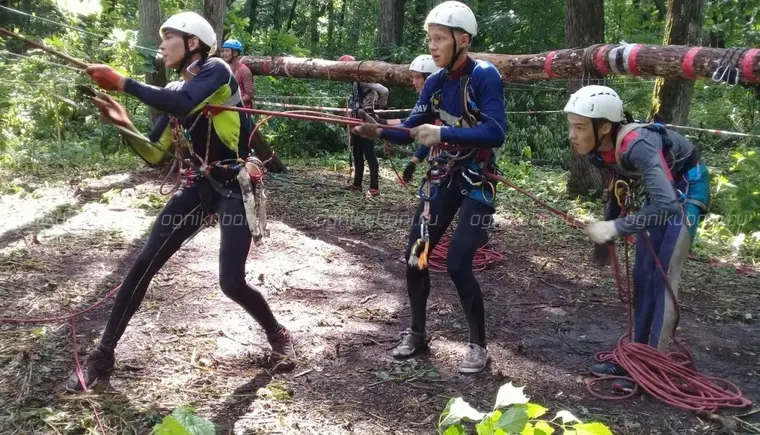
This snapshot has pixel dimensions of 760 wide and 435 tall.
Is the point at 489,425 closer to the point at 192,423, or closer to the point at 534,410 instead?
the point at 534,410

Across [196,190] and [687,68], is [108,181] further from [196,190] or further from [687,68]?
[687,68]

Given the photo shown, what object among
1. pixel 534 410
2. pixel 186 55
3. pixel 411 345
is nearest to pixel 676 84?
pixel 411 345

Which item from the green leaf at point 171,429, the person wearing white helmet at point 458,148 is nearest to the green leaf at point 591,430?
the green leaf at point 171,429

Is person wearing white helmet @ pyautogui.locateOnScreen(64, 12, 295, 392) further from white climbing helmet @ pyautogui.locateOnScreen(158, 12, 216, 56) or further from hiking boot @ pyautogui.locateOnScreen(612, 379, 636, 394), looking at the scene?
hiking boot @ pyautogui.locateOnScreen(612, 379, 636, 394)

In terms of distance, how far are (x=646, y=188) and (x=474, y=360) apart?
1463mm

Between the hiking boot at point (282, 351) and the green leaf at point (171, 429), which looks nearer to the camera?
the green leaf at point (171, 429)

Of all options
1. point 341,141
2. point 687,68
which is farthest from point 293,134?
point 687,68

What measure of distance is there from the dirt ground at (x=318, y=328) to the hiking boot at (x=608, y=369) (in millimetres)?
158

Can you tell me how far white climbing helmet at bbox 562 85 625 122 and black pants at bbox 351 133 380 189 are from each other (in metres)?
5.32

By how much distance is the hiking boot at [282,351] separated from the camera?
13.1ft

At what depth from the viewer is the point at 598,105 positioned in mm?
3668

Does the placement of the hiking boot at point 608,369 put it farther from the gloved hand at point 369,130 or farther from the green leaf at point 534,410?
the green leaf at point 534,410

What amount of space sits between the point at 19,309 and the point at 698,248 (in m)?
6.63

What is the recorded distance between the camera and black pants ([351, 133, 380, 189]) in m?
9.09
